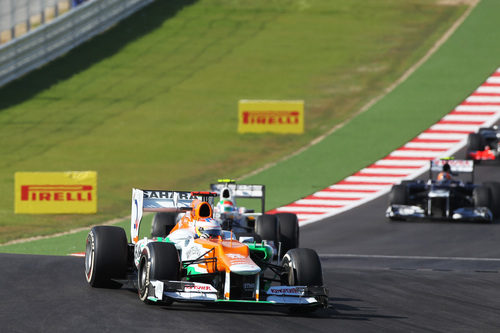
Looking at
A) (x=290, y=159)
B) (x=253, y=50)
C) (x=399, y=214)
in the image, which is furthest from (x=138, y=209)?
(x=253, y=50)

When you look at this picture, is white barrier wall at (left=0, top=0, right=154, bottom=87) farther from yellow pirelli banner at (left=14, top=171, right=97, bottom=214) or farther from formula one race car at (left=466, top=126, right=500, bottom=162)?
formula one race car at (left=466, top=126, right=500, bottom=162)

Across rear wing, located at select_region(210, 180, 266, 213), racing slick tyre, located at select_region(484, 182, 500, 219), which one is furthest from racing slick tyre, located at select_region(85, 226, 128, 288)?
racing slick tyre, located at select_region(484, 182, 500, 219)

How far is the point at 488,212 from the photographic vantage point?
88.6 feet

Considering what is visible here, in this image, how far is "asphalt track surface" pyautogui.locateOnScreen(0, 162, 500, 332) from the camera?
12.4 meters

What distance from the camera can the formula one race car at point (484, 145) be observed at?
33.9m

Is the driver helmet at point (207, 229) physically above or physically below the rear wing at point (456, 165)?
below

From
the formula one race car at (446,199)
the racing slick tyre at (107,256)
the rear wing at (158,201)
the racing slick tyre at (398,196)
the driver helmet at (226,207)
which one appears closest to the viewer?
the racing slick tyre at (107,256)

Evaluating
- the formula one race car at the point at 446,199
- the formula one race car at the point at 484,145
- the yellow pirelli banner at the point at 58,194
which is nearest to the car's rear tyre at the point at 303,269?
the formula one race car at the point at 446,199

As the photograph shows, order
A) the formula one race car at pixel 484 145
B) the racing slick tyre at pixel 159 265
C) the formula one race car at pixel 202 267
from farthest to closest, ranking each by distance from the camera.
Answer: the formula one race car at pixel 484 145 → the racing slick tyre at pixel 159 265 → the formula one race car at pixel 202 267

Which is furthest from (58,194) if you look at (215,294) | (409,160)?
(215,294)

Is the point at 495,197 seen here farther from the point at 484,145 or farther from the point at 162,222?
the point at 162,222

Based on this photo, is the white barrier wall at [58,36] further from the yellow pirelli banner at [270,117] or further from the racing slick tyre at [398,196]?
the racing slick tyre at [398,196]

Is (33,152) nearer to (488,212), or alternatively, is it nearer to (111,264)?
(488,212)

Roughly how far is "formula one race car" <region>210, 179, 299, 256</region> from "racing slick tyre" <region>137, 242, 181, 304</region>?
618cm
